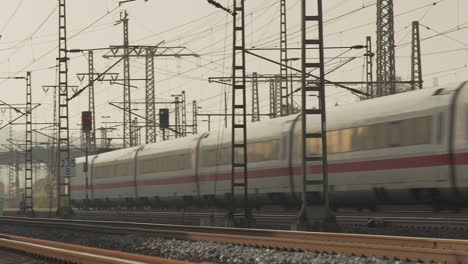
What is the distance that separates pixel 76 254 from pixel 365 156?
1161cm

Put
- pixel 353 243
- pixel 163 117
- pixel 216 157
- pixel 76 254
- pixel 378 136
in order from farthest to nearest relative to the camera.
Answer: pixel 163 117 → pixel 216 157 → pixel 378 136 → pixel 353 243 → pixel 76 254

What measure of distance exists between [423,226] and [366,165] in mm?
3023

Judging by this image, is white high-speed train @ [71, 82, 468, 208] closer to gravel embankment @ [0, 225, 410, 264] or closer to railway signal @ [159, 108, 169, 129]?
gravel embankment @ [0, 225, 410, 264]

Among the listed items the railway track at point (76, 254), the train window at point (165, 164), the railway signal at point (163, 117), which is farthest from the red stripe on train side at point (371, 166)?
the railway signal at point (163, 117)

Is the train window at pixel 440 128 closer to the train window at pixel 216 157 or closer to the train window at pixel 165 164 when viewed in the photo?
the train window at pixel 216 157

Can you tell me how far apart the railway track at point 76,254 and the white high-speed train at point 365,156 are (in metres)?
9.67

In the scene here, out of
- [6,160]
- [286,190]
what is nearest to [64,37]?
[286,190]

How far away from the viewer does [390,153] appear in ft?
75.2

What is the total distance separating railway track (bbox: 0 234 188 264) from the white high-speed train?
9674mm

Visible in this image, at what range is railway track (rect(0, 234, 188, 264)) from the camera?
12556 millimetres

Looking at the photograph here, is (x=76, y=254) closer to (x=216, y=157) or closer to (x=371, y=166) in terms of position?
(x=371, y=166)

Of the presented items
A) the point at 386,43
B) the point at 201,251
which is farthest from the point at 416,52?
the point at 201,251

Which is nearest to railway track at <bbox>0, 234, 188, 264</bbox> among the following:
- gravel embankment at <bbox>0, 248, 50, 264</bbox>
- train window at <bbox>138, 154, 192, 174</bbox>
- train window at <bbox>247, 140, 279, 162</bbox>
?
gravel embankment at <bbox>0, 248, 50, 264</bbox>

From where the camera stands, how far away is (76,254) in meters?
14.6
